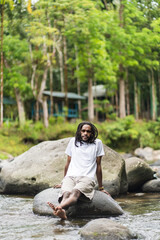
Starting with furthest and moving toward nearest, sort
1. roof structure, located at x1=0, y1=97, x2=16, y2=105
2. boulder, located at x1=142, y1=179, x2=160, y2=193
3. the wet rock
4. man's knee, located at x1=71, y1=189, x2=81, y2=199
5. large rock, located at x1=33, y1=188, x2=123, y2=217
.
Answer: roof structure, located at x1=0, y1=97, x2=16, y2=105
the wet rock
boulder, located at x1=142, y1=179, x2=160, y2=193
large rock, located at x1=33, y1=188, x2=123, y2=217
man's knee, located at x1=71, y1=189, x2=81, y2=199

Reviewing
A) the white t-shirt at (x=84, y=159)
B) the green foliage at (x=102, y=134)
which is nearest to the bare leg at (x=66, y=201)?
the white t-shirt at (x=84, y=159)

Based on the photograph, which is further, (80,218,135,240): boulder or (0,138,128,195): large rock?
(0,138,128,195): large rock

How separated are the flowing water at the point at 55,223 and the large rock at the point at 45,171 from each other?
0.68 meters

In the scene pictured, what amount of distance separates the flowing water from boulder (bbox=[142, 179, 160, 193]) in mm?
1325

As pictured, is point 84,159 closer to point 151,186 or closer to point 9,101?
point 151,186

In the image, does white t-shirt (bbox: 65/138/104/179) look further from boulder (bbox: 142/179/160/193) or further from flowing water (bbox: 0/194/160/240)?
boulder (bbox: 142/179/160/193)

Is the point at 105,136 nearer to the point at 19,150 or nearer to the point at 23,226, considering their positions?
the point at 19,150

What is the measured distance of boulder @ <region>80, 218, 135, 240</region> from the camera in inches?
164

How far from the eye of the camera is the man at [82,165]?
5168 mm

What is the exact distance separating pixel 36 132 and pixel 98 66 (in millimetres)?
6446

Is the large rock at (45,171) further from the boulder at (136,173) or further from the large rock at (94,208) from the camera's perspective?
the large rock at (94,208)

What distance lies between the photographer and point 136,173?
27.7ft

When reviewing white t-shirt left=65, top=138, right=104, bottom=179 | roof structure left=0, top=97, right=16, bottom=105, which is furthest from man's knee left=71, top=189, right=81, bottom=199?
roof structure left=0, top=97, right=16, bottom=105

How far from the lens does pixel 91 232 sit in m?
4.23
